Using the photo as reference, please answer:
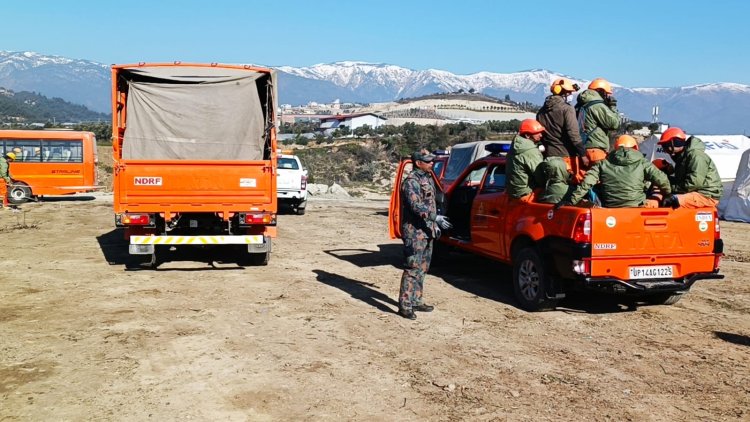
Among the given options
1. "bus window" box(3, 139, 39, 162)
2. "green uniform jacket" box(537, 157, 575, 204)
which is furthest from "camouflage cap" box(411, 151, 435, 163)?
"bus window" box(3, 139, 39, 162)

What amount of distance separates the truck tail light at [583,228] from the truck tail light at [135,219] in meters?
6.20

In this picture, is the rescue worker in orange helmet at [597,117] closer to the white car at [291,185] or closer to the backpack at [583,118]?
the backpack at [583,118]

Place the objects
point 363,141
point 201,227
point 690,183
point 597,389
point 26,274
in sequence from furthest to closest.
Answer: point 363,141
point 201,227
point 26,274
point 690,183
point 597,389

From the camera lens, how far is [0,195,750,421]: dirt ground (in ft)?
16.3

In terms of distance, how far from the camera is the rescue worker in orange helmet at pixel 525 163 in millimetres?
8031

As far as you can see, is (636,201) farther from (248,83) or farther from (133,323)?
(248,83)

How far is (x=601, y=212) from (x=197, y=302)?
4906mm

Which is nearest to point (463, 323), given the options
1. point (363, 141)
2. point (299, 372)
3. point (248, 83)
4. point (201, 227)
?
point (299, 372)

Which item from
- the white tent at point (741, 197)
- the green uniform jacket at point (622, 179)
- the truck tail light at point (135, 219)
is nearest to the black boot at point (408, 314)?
the green uniform jacket at point (622, 179)

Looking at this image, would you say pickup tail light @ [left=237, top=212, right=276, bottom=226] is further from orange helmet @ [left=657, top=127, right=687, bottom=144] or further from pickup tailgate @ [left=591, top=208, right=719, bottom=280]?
orange helmet @ [left=657, top=127, right=687, bottom=144]

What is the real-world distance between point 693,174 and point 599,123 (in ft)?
4.41

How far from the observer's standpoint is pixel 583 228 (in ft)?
22.9

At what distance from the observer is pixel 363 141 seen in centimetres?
6378

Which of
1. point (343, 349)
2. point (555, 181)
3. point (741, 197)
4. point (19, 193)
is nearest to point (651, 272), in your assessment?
point (555, 181)
